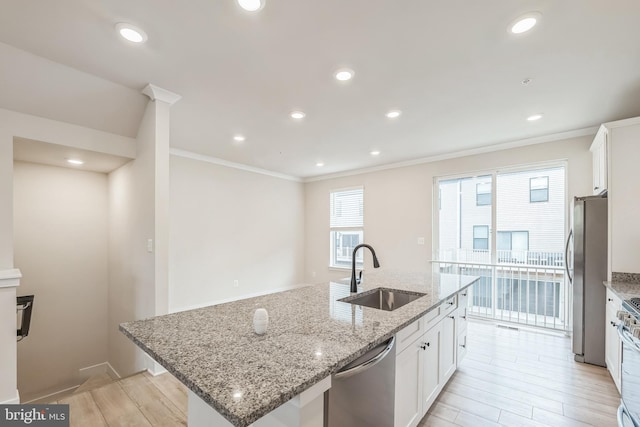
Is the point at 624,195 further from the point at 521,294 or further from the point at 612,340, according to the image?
the point at 521,294

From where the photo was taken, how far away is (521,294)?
4277 mm

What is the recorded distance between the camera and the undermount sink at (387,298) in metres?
2.17

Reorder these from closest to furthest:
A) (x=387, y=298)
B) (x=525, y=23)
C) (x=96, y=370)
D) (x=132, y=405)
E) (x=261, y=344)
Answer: (x=261, y=344), (x=525, y=23), (x=132, y=405), (x=387, y=298), (x=96, y=370)

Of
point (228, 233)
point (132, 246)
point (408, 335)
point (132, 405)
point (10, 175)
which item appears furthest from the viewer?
point (228, 233)

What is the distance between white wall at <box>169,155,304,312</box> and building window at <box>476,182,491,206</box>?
380 cm

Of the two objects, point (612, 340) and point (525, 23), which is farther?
point (612, 340)

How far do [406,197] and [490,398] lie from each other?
137 inches

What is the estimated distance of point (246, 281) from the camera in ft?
18.2

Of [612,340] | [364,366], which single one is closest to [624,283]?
[612,340]

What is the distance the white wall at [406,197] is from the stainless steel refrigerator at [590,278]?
0.99 metres

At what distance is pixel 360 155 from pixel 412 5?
3301mm

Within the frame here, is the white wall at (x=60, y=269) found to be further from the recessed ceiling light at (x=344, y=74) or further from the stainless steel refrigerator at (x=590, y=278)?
the stainless steel refrigerator at (x=590, y=278)

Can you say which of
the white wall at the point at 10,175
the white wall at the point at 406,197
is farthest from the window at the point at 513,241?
the white wall at the point at 10,175

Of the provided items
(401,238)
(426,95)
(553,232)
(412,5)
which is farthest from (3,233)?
(553,232)
